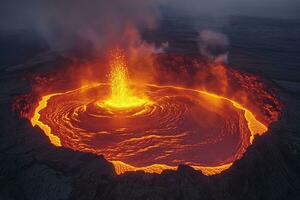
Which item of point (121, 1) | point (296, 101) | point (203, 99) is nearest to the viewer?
point (296, 101)

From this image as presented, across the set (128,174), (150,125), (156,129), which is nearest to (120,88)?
(150,125)

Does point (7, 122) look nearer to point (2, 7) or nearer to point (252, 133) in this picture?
point (252, 133)

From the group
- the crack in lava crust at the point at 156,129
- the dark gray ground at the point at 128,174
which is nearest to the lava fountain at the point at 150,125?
the crack in lava crust at the point at 156,129

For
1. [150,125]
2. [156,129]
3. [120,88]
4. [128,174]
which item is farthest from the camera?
[120,88]

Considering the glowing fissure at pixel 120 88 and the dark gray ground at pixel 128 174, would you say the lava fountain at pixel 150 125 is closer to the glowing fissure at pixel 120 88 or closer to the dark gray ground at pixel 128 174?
the glowing fissure at pixel 120 88

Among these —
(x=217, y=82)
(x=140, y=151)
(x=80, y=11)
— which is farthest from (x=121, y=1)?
(x=140, y=151)

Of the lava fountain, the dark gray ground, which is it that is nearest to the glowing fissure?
the lava fountain

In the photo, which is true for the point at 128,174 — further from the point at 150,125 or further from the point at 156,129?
the point at 150,125
